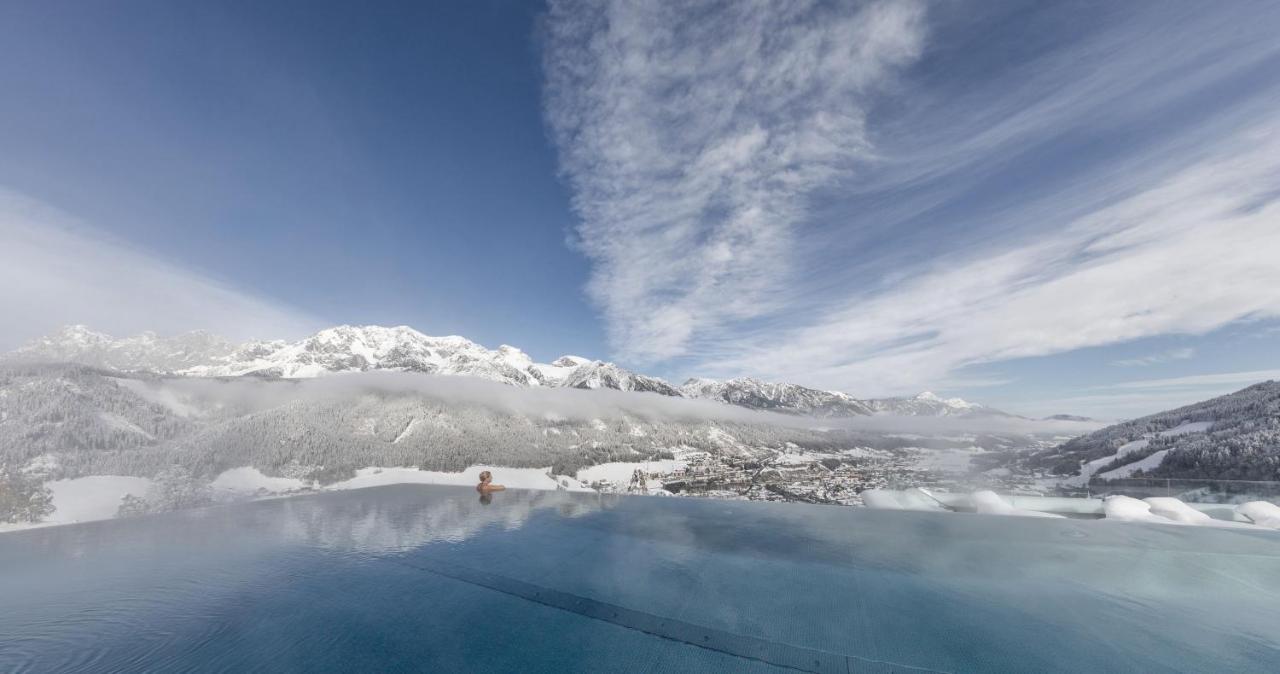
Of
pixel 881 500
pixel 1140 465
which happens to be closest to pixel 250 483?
pixel 881 500

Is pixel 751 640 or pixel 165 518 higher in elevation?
pixel 751 640

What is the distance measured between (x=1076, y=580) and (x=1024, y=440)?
112804mm

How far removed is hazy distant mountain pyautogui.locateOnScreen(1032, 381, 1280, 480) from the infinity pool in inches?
491

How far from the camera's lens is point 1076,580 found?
11.4m

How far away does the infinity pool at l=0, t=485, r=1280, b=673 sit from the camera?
7883 millimetres

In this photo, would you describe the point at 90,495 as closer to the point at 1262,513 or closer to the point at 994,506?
the point at 994,506

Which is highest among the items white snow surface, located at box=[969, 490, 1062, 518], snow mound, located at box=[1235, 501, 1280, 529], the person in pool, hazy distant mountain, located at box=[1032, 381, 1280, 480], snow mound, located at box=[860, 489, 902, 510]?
hazy distant mountain, located at box=[1032, 381, 1280, 480]

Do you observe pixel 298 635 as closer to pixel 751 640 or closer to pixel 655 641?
pixel 655 641

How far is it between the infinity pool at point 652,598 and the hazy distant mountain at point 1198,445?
40.9 ft

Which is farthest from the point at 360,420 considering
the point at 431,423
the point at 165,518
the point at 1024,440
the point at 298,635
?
the point at 1024,440

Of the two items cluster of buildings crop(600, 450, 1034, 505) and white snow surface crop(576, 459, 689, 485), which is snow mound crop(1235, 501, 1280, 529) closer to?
cluster of buildings crop(600, 450, 1034, 505)

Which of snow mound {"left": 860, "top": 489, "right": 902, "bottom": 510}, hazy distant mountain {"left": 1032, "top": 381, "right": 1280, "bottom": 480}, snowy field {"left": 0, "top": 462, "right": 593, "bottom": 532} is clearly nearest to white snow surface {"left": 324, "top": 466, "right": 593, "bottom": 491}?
snowy field {"left": 0, "top": 462, "right": 593, "bottom": 532}

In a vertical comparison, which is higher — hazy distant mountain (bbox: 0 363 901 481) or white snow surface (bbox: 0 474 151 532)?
hazy distant mountain (bbox: 0 363 901 481)

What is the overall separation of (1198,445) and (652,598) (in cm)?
4333
